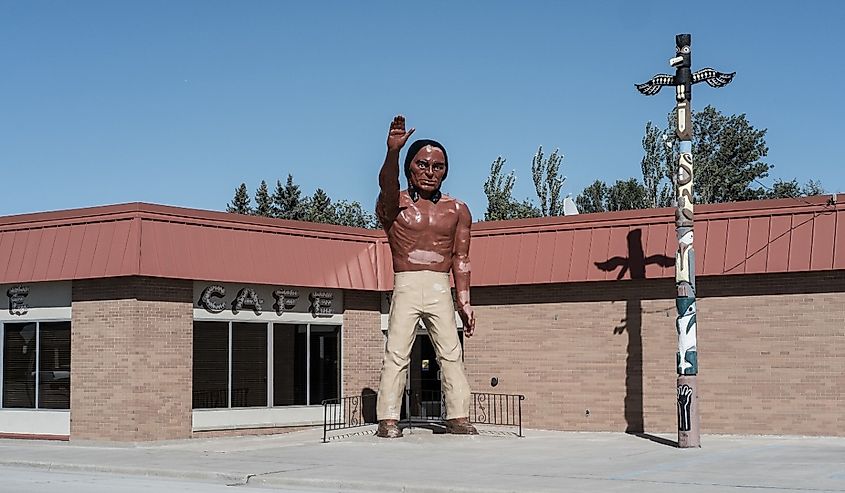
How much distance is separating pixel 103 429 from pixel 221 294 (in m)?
3.58

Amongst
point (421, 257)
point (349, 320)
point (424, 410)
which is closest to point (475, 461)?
point (421, 257)

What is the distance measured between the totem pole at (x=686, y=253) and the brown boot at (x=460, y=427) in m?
4.06

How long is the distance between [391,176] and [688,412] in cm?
661

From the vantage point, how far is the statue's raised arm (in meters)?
20.1

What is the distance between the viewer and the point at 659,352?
23.5m

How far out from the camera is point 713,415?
2277 cm

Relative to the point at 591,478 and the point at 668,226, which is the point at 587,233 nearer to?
the point at 668,226

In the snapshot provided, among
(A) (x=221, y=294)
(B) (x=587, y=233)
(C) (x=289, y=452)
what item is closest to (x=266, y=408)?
(A) (x=221, y=294)

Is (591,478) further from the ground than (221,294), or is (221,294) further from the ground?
(221,294)

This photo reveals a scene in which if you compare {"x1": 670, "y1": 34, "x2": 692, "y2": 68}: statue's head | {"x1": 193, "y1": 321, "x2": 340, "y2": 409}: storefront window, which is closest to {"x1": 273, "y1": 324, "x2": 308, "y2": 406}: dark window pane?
{"x1": 193, "y1": 321, "x2": 340, "y2": 409}: storefront window

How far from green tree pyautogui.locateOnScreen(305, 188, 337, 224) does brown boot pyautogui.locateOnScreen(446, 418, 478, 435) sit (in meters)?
48.2

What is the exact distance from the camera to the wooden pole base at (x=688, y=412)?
786 inches

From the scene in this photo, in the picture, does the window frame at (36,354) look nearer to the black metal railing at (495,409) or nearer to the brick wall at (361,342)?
the brick wall at (361,342)

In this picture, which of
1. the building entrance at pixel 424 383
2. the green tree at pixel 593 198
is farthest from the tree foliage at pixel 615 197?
the building entrance at pixel 424 383
